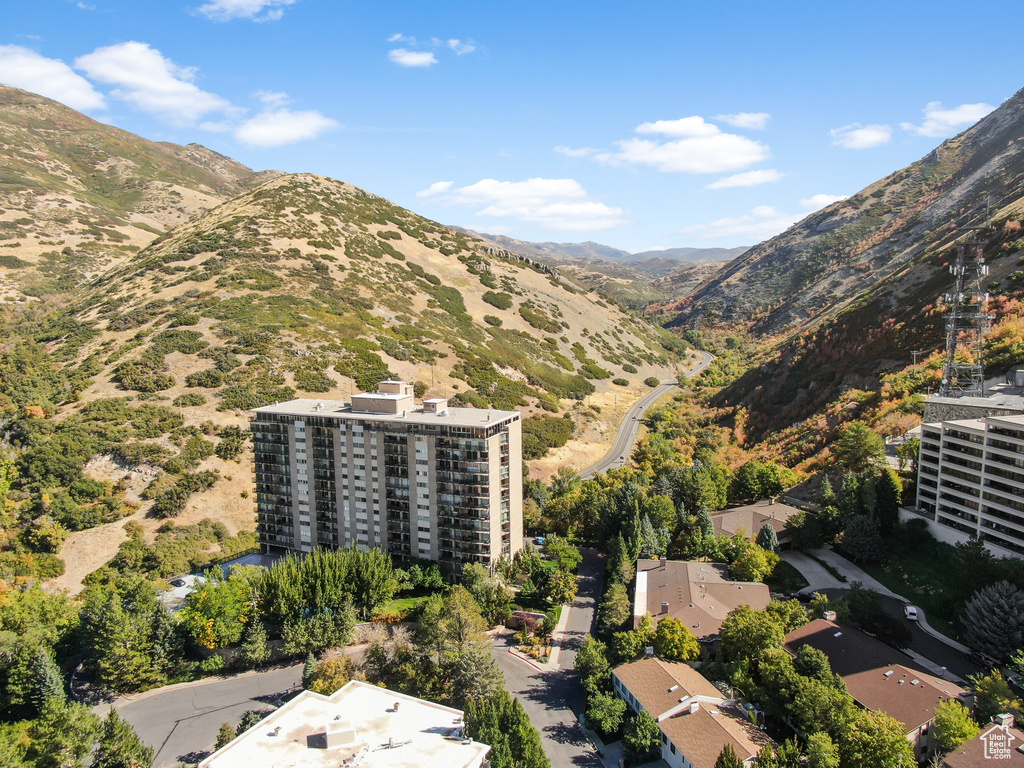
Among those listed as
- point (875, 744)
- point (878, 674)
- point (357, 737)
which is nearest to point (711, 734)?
point (875, 744)

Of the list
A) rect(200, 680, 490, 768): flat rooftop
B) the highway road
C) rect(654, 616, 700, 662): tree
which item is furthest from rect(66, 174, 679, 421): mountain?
rect(654, 616, 700, 662): tree

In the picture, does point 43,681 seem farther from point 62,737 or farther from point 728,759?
point 728,759

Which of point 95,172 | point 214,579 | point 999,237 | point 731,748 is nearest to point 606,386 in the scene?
point 999,237

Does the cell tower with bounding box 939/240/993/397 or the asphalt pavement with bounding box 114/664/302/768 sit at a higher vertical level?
the cell tower with bounding box 939/240/993/397

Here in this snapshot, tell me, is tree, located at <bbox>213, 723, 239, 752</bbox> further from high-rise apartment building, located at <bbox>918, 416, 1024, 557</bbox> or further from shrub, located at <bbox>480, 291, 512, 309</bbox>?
shrub, located at <bbox>480, 291, 512, 309</bbox>

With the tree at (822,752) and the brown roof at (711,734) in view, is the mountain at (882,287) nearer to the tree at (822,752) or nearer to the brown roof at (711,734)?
the brown roof at (711,734)

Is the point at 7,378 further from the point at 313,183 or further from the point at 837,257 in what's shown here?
the point at 837,257

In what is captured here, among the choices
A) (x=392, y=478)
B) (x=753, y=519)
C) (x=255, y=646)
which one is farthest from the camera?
(x=753, y=519)

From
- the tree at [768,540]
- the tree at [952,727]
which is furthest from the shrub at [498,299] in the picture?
the tree at [952,727]
